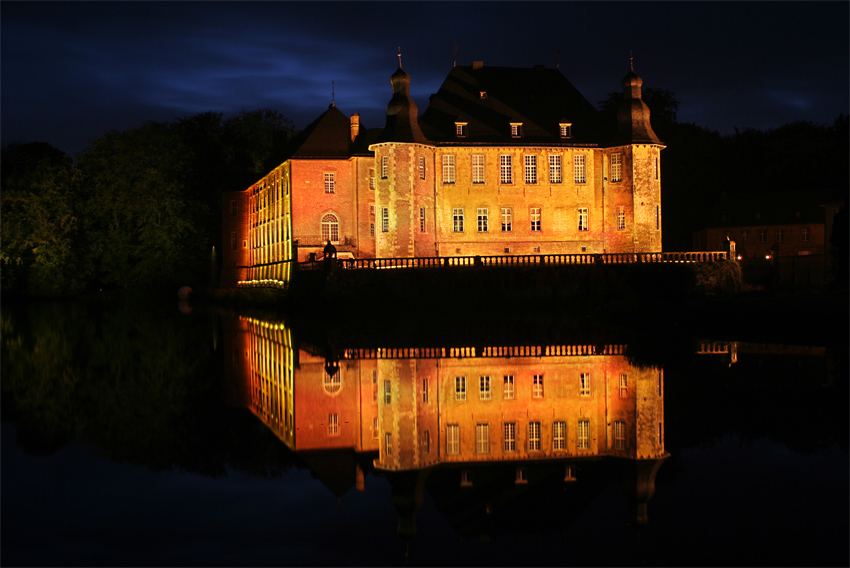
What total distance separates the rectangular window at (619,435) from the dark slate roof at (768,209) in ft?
156

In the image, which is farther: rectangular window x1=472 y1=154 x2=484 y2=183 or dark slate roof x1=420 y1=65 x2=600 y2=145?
dark slate roof x1=420 y1=65 x2=600 y2=145

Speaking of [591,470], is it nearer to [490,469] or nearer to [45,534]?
[490,469]

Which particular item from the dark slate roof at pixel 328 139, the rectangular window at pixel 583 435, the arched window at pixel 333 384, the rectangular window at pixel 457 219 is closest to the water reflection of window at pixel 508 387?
the rectangular window at pixel 583 435

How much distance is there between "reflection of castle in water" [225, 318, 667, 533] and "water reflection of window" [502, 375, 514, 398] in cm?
2

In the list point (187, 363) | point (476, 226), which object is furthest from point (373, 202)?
point (187, 363)

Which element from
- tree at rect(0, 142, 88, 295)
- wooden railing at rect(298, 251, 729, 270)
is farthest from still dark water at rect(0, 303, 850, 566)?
tree at rect(0, 142, 88, 295)

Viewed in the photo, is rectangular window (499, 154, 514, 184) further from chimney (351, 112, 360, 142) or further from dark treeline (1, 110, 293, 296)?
dark treeline (1, 110, 293, 296)

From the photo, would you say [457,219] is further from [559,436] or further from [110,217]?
[559,436]

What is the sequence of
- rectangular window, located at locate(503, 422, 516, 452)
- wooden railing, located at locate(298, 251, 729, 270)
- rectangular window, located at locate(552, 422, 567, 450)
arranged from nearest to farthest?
rectangular window, located at locate(503, 422, 516, 452)
rectangular window, located at locate(552, 422, 567, 450)
wooden railing, located at locate(298, 251, 729, 270)

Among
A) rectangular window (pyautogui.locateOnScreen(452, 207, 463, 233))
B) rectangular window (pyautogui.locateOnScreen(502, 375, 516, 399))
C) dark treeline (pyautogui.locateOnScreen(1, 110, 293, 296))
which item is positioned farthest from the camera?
dark treeline (pyautogui.locateOnScreen(1, 110, 293, 296))

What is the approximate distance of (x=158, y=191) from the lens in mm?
53875

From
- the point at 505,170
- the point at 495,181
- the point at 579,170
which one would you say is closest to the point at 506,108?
the point at 505,170

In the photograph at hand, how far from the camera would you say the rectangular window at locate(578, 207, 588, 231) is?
43.8 meters

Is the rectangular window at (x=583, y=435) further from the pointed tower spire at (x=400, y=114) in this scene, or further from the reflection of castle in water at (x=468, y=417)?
the pointed tower spire at (x=400, y=114)
